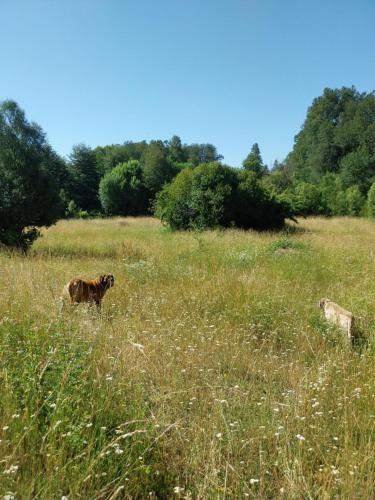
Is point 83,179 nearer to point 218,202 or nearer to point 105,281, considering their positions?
point 218,202

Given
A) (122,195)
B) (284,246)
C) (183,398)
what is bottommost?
A: (183,398)

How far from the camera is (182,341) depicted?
4.04 m

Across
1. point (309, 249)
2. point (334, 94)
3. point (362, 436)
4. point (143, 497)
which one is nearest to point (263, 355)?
point (362, 436)

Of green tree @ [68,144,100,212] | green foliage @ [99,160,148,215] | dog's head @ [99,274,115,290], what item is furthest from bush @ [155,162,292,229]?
green tree @ [68,144,100,212]

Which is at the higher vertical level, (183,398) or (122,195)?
(122,195)

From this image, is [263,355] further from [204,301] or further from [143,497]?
[143,497]

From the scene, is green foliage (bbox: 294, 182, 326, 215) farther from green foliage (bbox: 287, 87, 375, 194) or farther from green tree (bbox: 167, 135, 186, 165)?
green tree (bbox: 167, 135, 186, 165)

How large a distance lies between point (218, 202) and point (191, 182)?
2360mm

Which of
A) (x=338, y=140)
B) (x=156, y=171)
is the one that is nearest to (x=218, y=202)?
(x=156, y=171)

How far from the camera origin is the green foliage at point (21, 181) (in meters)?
11.0

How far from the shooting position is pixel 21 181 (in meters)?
11.0

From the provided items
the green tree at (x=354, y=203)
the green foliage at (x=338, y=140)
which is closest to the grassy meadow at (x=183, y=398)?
the green tree at (x=354, y=203)

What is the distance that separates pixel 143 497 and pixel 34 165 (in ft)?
36.7

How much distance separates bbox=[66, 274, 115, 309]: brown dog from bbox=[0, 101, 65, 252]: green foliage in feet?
22.5
